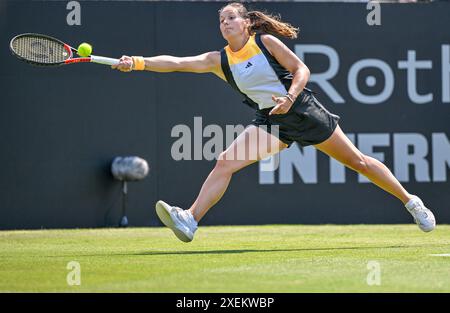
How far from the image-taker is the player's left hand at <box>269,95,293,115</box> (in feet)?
24.1

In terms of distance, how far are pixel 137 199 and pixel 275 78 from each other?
14.7 feet

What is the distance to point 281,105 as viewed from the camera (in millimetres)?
7375

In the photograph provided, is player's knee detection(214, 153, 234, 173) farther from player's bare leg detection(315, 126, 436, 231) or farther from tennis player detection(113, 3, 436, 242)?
player's bare leg detection(315, 126, 436, 231)

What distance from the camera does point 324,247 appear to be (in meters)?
8.49

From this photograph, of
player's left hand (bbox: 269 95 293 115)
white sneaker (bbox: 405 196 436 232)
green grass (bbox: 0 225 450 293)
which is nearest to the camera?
green grass (bbox: 0 225 450 293)

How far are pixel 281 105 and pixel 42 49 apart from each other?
2282 millimetres

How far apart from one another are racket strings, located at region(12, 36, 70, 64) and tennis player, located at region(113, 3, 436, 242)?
30.2 inches

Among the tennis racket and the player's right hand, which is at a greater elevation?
the tennis racket

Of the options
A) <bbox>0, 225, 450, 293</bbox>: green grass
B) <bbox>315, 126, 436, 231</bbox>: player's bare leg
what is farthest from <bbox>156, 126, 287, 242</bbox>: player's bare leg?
<bbox>315, 126, 436, 231</bbox>: player's bare leg

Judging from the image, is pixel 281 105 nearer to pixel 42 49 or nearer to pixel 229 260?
pixel 229 260
